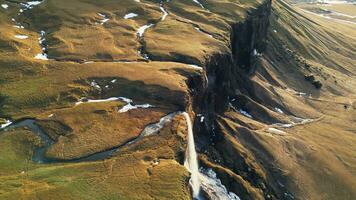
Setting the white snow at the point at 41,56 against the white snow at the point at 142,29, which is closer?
the white snow at the point at 41,56

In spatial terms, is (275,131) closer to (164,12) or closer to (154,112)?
(154,112)

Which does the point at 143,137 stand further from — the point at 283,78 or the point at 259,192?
the point at 283,78

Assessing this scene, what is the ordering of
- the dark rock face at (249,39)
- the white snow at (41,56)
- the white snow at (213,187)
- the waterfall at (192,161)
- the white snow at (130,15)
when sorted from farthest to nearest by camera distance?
the dark rock face at (249,39), the white snow at (130,15), the white snow at (41,56), the white snow at (213,187), the waterfall at (192,161)

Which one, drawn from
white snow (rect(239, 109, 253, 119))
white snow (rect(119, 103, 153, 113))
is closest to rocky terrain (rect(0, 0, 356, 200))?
white snow (rect(239, 109, 253, 119))

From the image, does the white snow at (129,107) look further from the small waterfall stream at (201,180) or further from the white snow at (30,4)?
the white snow at (30,4)

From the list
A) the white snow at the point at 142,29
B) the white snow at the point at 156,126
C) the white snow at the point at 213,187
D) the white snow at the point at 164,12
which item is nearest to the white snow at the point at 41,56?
the white snow at the point at 142,29

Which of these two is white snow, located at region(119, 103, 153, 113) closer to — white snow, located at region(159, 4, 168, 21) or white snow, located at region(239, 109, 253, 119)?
white snow, located at region(239, 109, 253, 119)
